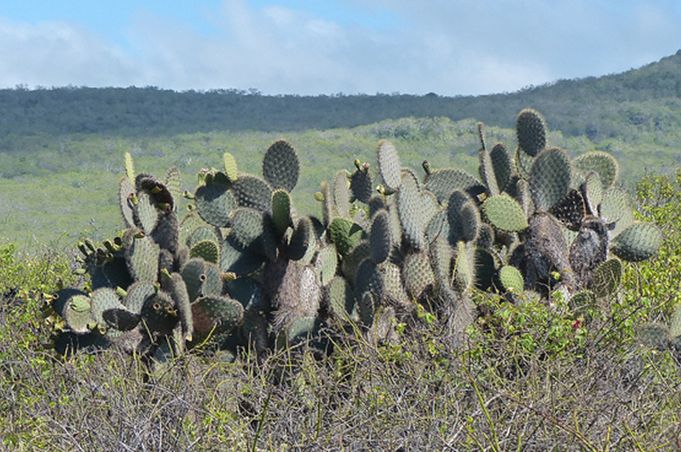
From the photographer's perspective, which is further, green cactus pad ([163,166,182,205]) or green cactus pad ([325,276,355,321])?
green cactus pad ([163,166,182,205])

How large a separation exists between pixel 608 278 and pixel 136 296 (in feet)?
9.91

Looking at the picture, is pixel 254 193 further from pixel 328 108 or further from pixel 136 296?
pixel 328 108

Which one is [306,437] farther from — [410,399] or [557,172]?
[557,172]

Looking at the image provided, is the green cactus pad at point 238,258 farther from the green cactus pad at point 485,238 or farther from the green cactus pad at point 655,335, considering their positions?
the green cactus pad at point 655,335

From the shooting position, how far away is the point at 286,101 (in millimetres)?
83375

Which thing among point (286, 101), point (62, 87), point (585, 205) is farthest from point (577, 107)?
point (585, 205)

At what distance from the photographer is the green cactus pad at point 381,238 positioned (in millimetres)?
8922

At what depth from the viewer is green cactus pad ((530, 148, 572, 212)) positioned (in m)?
9.38

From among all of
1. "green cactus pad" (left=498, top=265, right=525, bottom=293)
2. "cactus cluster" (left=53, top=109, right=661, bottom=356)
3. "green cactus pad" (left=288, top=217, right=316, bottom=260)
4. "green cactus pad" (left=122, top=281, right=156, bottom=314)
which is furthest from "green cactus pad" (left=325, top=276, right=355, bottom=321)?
"green cactus pad" (left=122, top=281, right=156, bottom=314)

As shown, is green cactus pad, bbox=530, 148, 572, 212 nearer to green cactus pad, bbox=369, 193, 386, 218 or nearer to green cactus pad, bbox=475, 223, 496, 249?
green cactus pad, bbox=475, 223, 496, 249

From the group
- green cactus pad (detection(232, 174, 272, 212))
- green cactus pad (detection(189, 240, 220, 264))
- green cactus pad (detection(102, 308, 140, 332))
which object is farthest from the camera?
green cactus pad (detection(232, 174, 272, 212))

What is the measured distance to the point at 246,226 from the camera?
9.43 meters

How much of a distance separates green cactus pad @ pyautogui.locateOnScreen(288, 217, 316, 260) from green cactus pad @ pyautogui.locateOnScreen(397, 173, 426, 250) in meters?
0.60

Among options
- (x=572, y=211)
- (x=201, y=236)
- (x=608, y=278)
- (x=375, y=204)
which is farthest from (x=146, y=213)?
(x=608, y=278)
